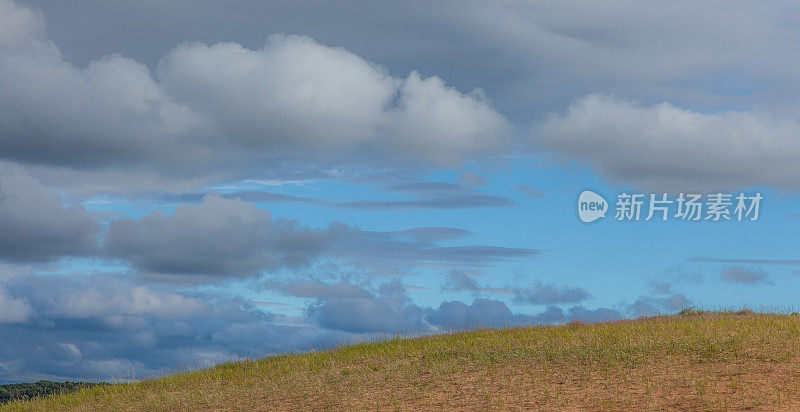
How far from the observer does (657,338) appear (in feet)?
70.9

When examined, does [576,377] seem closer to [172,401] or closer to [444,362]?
[444,362]

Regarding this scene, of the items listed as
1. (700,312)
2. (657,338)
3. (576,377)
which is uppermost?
(700,312)

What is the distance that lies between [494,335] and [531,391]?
10.1m

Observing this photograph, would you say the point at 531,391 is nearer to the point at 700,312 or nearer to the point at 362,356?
the point at 362,356

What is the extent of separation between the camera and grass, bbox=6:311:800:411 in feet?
50.8

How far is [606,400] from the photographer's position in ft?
49.8

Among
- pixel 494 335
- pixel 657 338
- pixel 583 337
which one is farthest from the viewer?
pixel 494 335

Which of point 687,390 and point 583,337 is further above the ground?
point 583,337

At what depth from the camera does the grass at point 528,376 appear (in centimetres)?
1549

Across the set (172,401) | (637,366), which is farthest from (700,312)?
(172,401)

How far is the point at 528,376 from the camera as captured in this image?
58.7 ft

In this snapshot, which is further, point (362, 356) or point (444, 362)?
point (362, 356)

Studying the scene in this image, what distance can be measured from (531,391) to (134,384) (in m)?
17.4

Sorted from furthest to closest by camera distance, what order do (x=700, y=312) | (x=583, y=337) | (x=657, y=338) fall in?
(x=700, y=312)
(x=583, y=337)
(x=657, y=338)
